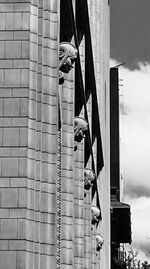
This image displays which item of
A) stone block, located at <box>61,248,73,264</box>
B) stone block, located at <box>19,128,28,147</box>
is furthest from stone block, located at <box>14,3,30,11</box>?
stone block, located at <box>61,248,73,264</box>

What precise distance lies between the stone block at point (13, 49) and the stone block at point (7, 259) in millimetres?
4637

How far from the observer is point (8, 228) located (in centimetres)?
1798

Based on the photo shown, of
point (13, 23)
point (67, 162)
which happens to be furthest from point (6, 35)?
point (67, 162)

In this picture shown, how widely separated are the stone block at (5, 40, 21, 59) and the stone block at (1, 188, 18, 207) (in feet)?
10.6

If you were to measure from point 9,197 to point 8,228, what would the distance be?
695mm

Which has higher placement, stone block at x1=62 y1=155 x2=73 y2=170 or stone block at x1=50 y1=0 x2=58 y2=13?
stone block at x1=50 y1=0 x2=58 y2=13

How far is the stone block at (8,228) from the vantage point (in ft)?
58.8

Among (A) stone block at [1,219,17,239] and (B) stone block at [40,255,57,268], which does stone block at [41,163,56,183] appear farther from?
(B) stone block at [40,255,57,268]

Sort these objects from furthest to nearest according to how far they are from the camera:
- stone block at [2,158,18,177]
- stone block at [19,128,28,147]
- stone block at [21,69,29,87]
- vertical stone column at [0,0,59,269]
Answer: stone block at [21,69,29,87] < stone block at [19,128,28,147] < stone block at [2,158,18,177] < vertical stone column at [0,0,59,269]

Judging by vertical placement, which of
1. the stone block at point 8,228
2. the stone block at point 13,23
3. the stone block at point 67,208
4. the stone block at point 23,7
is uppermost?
the stone block at point 23,7

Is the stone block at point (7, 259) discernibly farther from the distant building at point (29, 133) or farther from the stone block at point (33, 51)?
the stone block at point (33, 51)

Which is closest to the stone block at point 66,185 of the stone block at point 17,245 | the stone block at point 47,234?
the stone block at point 47,234

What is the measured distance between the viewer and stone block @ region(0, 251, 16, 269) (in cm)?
1764

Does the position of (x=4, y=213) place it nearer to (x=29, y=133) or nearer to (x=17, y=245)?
(x=17, y=245)
